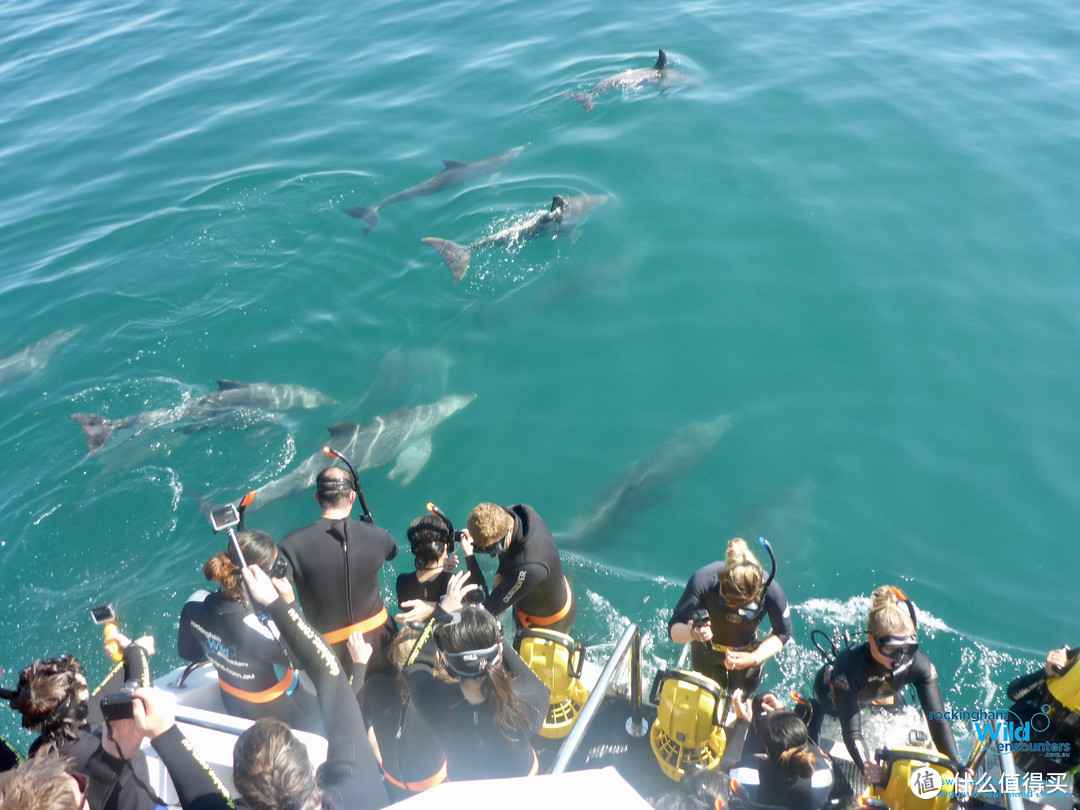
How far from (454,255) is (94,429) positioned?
6.34 meters

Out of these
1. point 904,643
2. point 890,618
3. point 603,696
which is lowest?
point 603,696

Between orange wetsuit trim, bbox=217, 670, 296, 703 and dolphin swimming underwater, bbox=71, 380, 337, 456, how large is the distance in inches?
255

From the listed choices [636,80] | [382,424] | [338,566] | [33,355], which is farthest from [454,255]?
[338,566]

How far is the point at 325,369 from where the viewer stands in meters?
11.6

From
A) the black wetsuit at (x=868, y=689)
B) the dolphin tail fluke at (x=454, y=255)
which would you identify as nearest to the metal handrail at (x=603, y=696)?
the black wetsuit at (x=868, y=689)

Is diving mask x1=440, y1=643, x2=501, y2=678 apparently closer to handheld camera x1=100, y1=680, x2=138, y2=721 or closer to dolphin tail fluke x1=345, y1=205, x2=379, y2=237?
handheld camera x1=100, y1=680, x2=138, y2=721

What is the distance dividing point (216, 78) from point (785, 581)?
19811 millimetres

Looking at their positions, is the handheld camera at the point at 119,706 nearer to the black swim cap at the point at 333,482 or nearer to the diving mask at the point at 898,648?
the black swim cap at the point at 333,482

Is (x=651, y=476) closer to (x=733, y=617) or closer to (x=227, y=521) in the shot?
(x=733, y=617)

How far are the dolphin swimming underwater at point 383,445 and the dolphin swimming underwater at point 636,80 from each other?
9679 millimetres

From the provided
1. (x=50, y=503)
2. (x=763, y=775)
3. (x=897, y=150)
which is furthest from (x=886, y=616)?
(x=897, y=150)

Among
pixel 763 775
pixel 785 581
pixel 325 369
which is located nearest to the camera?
pixel 763 775

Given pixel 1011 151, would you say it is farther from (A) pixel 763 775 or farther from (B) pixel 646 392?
(A) pixel 763 775

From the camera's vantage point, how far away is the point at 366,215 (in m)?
14.3
